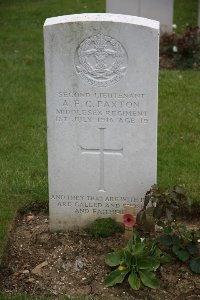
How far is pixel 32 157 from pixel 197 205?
1786mm

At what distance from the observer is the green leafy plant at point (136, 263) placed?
4.27 m

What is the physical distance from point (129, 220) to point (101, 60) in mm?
1134

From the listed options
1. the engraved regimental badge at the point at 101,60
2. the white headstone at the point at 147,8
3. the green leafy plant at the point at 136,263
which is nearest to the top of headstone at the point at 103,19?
the engraved regimental badge at the point at 101,60

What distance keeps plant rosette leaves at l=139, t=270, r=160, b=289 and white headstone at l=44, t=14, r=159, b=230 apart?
0.70 metres

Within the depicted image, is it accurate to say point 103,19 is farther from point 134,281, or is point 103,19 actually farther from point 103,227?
point 134,281

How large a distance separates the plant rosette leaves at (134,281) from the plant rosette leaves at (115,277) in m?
0.05

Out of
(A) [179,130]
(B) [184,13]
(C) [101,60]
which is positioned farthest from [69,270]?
(B) [184,13]

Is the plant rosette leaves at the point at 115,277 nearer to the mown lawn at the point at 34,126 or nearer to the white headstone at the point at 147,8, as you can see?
the mown lawn at the point at 34,126

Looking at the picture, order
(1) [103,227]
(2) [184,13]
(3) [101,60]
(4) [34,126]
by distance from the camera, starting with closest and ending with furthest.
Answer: (3) [101,60] → (1) [103,227] → (4) [34,126] → (2) [184,13]

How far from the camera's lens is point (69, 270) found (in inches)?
177

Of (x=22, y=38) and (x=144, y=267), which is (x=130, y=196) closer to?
(x=144, y=267)

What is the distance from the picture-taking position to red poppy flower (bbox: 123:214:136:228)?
4617 mm

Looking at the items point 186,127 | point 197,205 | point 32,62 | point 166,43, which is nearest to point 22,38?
point 32,62

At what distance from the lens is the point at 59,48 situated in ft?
14.8
